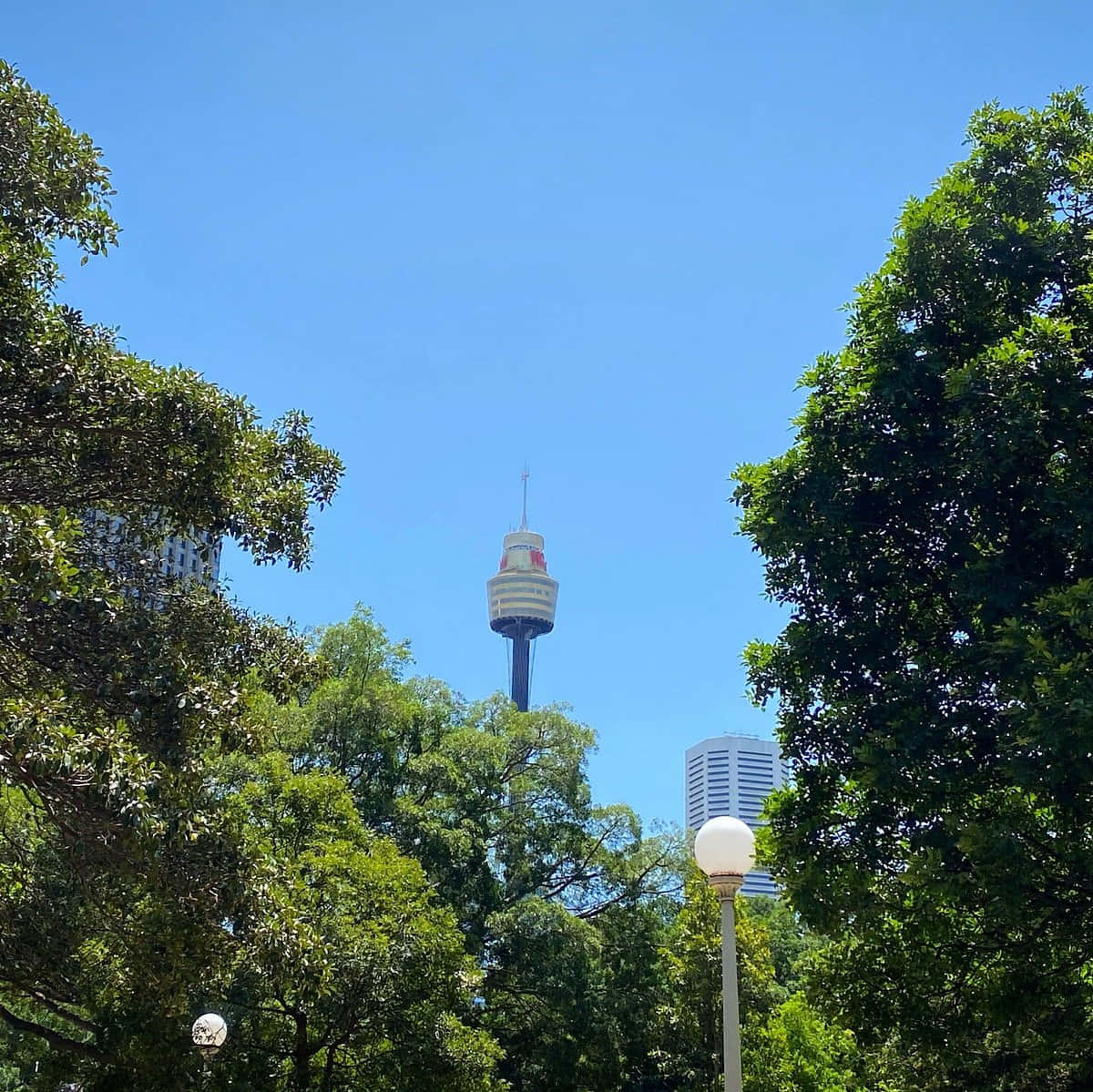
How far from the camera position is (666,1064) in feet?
72.3

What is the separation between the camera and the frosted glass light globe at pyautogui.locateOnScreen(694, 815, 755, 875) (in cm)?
669

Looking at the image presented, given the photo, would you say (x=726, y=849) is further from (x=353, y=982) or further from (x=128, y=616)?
(x=353, y=982)

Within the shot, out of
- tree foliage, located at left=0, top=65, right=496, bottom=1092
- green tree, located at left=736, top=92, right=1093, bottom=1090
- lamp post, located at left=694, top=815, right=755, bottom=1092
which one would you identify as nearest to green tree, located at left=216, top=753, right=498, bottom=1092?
tree foliage, located at left=0, top=65, right=496, bottom=1092

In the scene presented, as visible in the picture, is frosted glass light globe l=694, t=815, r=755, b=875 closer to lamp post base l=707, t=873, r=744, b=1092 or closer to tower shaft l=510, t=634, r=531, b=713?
lamp post base l=707, t=873, r=744, b=1092

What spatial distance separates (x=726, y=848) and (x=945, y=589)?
4.34 m

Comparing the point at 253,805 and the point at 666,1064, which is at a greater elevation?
the point at 253,805

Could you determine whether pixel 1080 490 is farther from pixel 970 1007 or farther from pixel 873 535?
pixel 970 1007

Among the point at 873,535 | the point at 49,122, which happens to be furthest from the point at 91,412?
the point at 873,535

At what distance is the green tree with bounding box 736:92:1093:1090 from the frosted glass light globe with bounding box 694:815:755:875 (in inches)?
97.1

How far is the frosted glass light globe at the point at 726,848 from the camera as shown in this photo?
6688mm

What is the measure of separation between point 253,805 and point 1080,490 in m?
14.5

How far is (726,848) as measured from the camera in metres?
6.70

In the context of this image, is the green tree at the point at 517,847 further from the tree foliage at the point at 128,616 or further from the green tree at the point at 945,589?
the green tree at the point at 945,589

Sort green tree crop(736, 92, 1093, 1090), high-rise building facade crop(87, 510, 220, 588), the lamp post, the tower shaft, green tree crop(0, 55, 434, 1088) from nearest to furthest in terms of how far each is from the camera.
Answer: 1. the lamp post
2. green tree crop(0, 55, 434, 1088)
3. green tree crop(736, 92, 1093, 1090)
4. high-rise building facade crop(87, 510, 220, 588)
5. the tower shaft
